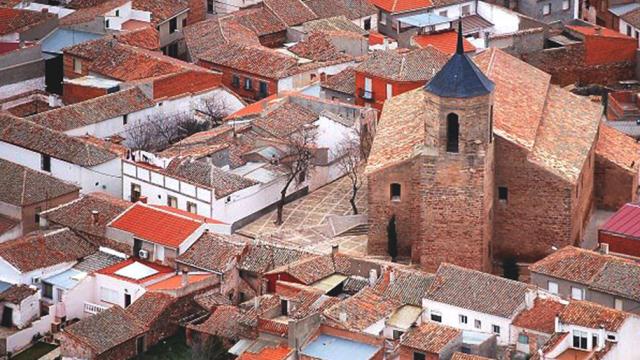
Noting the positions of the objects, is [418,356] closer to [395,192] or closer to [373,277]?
[373,277]

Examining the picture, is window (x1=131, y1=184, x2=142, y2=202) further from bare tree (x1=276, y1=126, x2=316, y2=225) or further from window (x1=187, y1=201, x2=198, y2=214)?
bare tree (x1=276, y1=126, x2=316, y2=225)

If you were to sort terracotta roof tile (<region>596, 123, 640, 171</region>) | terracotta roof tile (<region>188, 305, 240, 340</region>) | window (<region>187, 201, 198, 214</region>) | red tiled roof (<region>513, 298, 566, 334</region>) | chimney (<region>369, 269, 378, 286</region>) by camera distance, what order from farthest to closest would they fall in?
terracotta roof tile (<region>596, 123, 640, 171</region>), window (<region>187, 201, 198, 214</region>), chimney (<region>369, 269, 378, 286</region>), terracotta roof tile (<region>188, 305, 240, 340</region>), red tiled roof (<region>513, 298, 566, 334</region>)

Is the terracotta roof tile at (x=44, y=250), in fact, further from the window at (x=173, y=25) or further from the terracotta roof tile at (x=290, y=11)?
the terracotta roof tile at (x=290, y=11)

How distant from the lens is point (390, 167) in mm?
56250

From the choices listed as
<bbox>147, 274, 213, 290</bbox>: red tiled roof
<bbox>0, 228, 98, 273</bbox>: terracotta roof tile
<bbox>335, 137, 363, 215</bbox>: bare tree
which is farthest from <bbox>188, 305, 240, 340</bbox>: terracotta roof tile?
<bbox>335, 137, 363, 215</bbox>: bare tree

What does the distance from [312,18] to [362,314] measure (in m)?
24.4

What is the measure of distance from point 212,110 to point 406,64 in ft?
21.1

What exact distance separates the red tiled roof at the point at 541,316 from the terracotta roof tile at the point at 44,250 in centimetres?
1280

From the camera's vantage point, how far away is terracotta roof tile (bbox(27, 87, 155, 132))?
205 ft

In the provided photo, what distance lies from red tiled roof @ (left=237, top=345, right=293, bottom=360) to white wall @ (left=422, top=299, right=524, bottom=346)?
3.66 metres

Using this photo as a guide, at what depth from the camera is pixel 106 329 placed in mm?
53188

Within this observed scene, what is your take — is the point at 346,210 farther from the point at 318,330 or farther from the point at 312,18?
the point at 312,18

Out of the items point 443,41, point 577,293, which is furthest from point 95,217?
point 443,41

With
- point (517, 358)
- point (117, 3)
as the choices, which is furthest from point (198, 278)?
point (117, 3)
